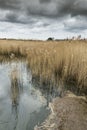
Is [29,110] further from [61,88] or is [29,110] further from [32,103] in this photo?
[61,88]

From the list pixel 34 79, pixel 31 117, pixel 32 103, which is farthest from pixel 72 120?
pixel 34 79

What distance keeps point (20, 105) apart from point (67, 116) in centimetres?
124

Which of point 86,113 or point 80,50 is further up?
point 80,50

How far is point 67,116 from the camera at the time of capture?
3693 mm

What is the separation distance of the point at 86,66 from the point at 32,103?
1798 millimetres

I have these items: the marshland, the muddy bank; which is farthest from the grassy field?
the muddy bank

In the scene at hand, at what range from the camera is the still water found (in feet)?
12.4

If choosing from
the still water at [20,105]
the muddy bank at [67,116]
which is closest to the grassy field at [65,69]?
the still water at [20,105]

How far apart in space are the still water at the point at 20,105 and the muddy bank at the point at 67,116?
19cm

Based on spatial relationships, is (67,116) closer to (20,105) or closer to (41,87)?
(20,105)

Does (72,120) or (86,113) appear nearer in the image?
(72,120)

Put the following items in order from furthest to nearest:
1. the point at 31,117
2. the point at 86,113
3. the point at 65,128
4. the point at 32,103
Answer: the point at 32,103, the point at 31,117, the point at 86,113, the point at 65,128

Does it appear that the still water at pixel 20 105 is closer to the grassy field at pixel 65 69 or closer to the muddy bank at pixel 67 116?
the muddy bank at pixel 67 116

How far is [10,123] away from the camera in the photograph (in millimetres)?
3781
